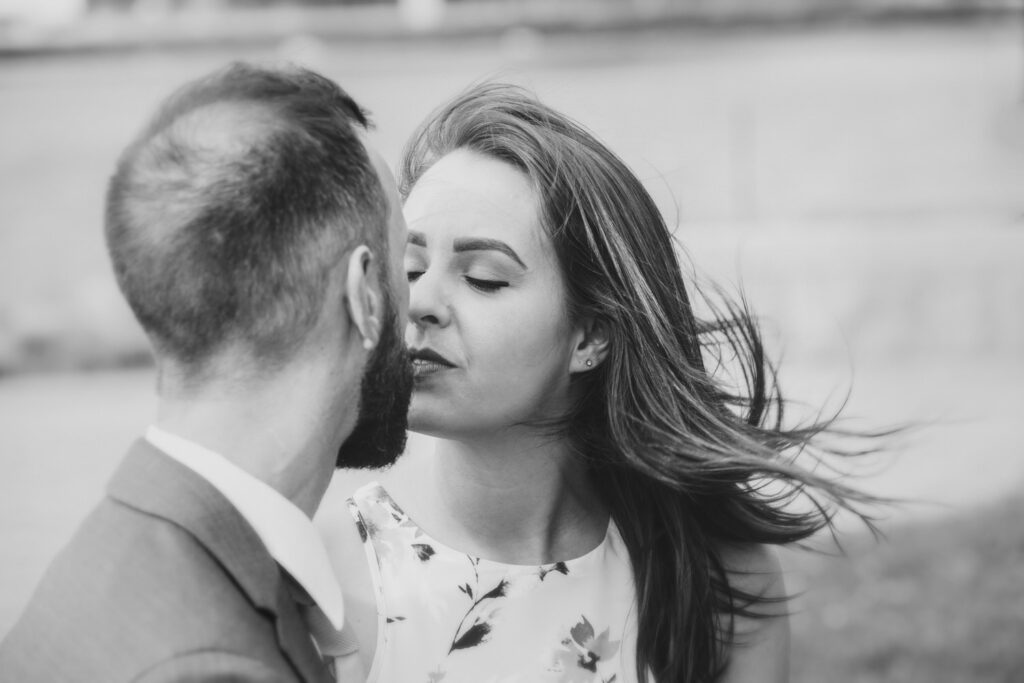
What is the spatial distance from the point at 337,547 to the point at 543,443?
0.54m

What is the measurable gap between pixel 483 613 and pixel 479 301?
2.27 feet

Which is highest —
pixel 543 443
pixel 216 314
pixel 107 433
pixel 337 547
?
pixel 216 314

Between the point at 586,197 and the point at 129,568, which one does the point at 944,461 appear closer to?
the point at 586,197

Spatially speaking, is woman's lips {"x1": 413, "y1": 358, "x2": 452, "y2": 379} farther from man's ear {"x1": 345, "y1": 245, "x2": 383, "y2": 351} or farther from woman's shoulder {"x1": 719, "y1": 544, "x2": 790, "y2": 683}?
woman's shoulder {"x1": 719, "y1": 544, "x2": 790, "y2": 683}

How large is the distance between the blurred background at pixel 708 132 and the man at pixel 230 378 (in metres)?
9.34

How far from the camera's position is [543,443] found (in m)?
2.71

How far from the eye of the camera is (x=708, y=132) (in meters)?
13.3

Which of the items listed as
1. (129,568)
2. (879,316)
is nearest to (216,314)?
(129,568)

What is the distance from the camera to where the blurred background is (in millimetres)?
11562

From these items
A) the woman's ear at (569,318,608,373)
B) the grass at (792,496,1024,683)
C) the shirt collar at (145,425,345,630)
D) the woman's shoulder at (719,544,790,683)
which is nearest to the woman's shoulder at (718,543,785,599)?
the woman's shoulder at (719,544,790,683)

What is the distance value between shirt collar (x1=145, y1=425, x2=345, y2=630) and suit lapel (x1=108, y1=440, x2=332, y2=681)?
0.02 m

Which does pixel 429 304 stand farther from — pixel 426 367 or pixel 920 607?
pixel 920 607

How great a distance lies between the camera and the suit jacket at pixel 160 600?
4.76 feet

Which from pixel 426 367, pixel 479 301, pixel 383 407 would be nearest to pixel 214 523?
pixel 383 407
